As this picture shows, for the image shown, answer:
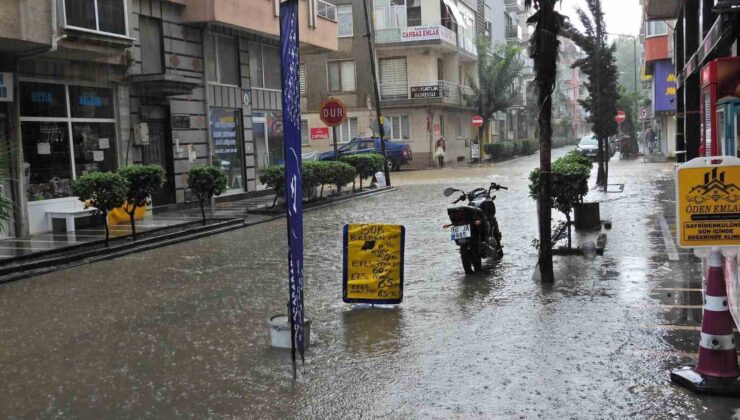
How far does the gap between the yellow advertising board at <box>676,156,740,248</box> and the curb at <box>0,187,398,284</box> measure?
9.19m

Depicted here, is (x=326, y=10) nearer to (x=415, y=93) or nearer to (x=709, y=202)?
(x=415, y=93)

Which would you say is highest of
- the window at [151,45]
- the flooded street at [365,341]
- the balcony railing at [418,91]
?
the balcony railing at [418,91]

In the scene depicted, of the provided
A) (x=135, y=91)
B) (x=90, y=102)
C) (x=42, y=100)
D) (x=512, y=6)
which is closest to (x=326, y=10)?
(x=135, y=91)

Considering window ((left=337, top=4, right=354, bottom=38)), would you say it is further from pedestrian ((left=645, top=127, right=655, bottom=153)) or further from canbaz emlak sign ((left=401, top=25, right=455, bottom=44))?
pedestrian ((left=645, top=127, right=655, bottom=153))

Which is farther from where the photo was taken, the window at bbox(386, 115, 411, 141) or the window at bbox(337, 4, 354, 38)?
the window at bbox(386, 115, 411, 141)

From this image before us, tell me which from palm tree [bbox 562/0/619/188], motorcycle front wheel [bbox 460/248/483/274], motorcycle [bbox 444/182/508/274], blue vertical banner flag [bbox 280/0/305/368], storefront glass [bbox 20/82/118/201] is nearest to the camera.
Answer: blue vertical banner flag [bbox 280/0/305/368]

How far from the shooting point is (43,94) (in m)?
15.1

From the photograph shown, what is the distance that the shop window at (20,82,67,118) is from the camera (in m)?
14.6

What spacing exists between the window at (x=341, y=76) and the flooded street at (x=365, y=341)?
33.8m

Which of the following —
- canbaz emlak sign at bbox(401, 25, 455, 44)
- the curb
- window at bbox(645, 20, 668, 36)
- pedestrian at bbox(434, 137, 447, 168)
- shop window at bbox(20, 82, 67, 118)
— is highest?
canbaz emlak sign at bbox(401, 25, 455, 44)

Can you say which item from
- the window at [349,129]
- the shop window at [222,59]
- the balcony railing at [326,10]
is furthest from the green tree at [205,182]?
the window at [349,129]

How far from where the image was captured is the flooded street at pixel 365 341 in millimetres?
5031

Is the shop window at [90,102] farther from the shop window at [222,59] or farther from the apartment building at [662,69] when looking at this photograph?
the apartment building at [662,69]

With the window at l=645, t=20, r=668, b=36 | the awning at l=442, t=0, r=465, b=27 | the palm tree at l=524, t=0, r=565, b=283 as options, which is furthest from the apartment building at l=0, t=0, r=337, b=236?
the window at l=645, t=20, r=668, b=36
